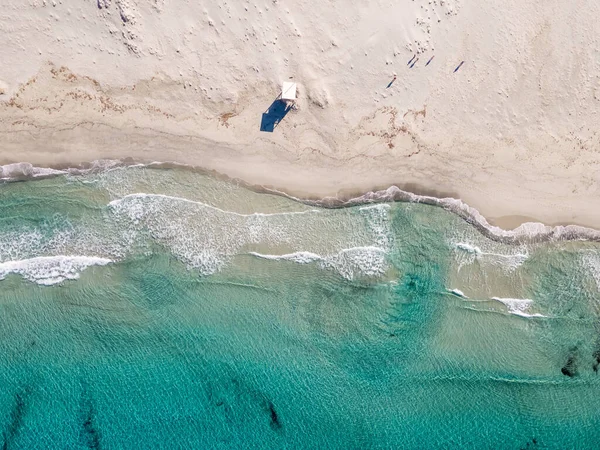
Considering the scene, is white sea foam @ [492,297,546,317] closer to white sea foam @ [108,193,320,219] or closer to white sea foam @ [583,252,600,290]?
white sea foam @ [583,252,600,290]

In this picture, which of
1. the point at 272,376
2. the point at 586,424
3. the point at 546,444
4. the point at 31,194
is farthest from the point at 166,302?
the point at 586,424

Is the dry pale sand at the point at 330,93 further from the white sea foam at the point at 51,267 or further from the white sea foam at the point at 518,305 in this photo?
the white sea foam at the point at 51,267

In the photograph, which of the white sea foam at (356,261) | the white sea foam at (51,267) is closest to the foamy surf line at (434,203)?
the white sea foam at (356,261)

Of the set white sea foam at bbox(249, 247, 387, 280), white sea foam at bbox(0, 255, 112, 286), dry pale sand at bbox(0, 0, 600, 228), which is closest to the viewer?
dry pale sand at bbox(0, 0, 600, 228)

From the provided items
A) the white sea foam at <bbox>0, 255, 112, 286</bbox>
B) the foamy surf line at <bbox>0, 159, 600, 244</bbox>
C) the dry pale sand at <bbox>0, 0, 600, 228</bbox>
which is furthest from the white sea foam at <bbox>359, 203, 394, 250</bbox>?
the white sea foam at <bbox>0, 255, 112, 286</bbox>

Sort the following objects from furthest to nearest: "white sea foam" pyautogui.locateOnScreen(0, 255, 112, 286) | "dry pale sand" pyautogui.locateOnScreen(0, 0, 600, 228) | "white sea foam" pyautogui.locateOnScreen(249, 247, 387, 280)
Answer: "white sea foam" pyautogui.locateOnScreen(249, 247, 387, 280) < "white sea foam" pyautogui.locateOnScreen(0, 255, 112, 286) < "dry pale sand" pyautogui.locateOnScreen(0, 0, 600, 228)

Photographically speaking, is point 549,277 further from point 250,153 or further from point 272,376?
point 250,153

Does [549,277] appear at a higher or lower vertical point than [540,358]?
higher

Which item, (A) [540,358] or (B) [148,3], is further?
(A) [540,358]
